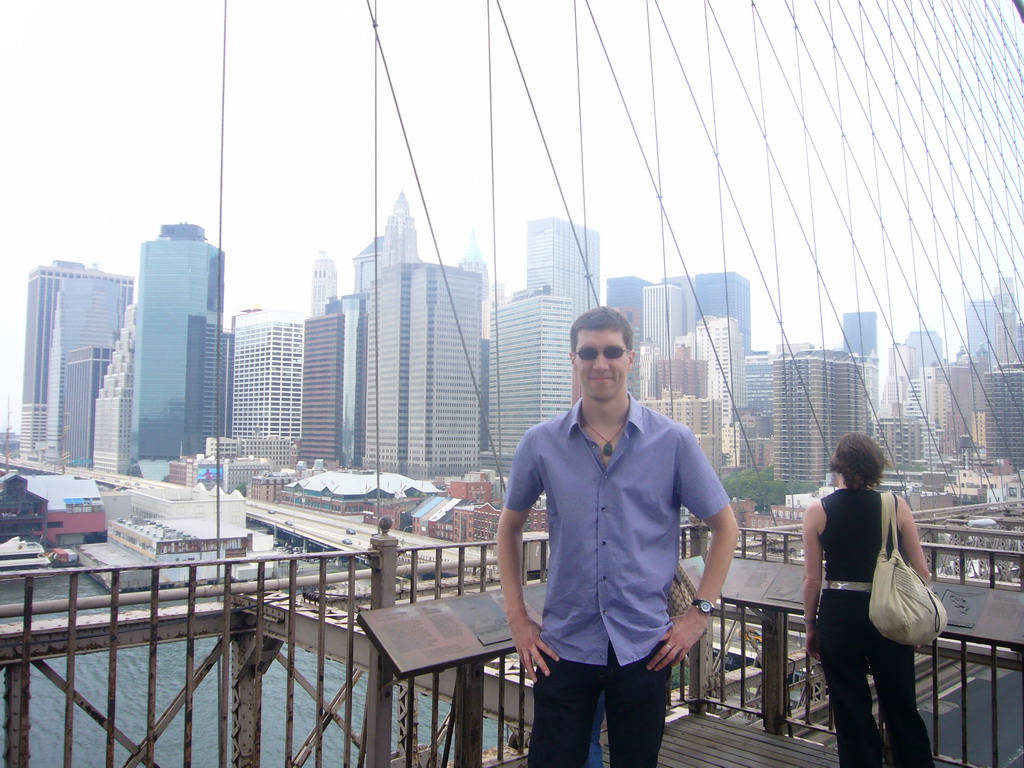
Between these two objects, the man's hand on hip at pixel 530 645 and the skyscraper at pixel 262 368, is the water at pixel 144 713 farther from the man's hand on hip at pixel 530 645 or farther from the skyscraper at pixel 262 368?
the man's hand on hip at pixel 530 645

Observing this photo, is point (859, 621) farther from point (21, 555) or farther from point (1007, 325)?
point (1007, 325)

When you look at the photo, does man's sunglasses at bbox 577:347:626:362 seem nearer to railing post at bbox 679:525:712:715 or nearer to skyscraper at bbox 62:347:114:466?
railing post at bbox 679:525:712:715

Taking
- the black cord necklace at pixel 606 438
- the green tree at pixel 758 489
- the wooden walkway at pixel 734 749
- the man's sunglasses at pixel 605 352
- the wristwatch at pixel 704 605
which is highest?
the man's sunglasses at pixel 605 352

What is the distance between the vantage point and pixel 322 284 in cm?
1509

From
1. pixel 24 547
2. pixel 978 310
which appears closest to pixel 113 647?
pixel 24 547

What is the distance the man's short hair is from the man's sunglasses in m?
0.03

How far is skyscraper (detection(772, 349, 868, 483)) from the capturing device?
903 centimetres

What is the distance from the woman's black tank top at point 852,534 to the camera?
6.15 ft

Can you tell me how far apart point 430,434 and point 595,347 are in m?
7.96

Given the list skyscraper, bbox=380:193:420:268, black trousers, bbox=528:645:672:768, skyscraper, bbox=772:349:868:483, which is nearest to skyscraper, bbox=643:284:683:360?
skyscraper, bbox=772:349:868:483

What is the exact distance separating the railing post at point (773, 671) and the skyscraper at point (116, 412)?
382 inches

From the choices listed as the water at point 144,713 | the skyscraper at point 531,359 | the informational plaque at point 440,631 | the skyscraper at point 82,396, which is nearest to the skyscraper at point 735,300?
the skyscraper at point 531,359

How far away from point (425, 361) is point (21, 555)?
5.19 metres

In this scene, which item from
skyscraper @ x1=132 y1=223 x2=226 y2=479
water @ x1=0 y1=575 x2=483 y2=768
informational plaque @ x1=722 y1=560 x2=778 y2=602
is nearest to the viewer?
informational plaque @ x1=722 y1=560 x2=778 y2=602
